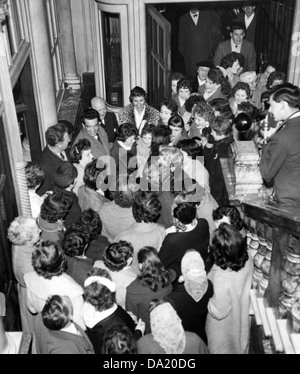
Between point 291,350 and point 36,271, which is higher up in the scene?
point 36,271

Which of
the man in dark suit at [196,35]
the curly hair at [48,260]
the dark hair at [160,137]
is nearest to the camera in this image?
the curly hair at [48,260]

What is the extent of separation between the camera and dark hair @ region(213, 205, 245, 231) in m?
4.37

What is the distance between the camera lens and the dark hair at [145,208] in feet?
14.3

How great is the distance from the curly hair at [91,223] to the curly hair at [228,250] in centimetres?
116

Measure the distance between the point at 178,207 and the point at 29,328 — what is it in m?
1.87

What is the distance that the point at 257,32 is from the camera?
10.0m

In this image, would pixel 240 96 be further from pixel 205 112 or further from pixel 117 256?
pixel 117 256

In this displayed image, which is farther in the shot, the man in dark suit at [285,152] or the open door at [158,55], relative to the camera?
the open door at [158,55]

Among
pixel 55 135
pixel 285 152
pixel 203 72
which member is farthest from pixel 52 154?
pixel 203 72

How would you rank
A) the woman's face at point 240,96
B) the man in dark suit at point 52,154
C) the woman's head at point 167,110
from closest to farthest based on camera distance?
the man in dark suit at point 52,154, the woman's head at point 167,110, the woman's face at point 240,96

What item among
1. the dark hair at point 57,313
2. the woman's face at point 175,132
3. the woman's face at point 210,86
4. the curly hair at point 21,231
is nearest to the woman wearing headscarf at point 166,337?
the dark hair at point 57,313

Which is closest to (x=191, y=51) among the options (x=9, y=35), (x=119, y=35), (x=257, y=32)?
(x=257, y=32)

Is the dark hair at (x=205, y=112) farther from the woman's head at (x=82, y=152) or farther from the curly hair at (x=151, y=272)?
the curly hair at (x=151, y=272)
